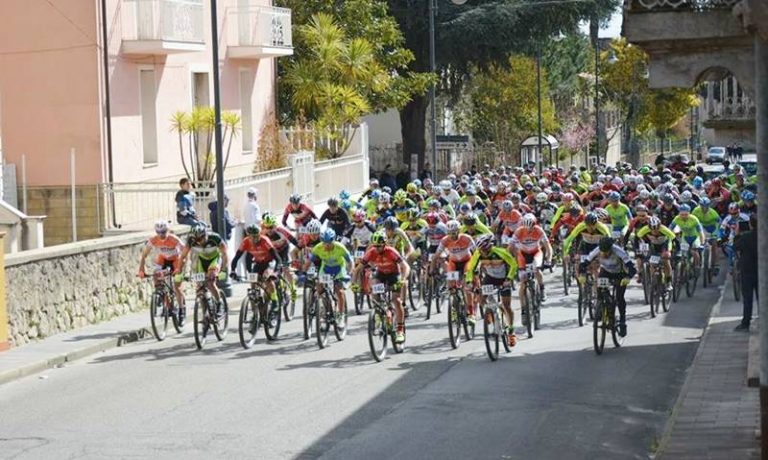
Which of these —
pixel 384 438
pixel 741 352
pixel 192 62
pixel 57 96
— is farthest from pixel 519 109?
pixel 384 438

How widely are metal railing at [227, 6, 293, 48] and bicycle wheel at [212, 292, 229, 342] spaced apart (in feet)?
61.1

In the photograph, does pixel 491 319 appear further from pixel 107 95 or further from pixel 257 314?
pixel 107 95

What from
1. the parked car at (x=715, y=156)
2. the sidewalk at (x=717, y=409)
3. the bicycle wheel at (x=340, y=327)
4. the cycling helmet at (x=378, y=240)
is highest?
the parked car at (x=715, y=156)

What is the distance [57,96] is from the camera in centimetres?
3159

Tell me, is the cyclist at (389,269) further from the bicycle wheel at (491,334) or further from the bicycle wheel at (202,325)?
the bicycle wheel at (202,325)

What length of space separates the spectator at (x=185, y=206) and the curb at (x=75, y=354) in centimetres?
546

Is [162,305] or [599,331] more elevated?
[162,305]

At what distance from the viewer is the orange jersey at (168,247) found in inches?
867

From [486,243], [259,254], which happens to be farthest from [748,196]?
[259,254]

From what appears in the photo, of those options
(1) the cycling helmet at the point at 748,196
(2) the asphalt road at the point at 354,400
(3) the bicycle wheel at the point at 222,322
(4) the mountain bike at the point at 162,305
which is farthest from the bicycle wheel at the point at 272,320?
(1) the cycling helmet at the point at 748,196

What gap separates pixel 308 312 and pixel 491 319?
3.30 meters

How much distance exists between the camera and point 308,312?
848 inches

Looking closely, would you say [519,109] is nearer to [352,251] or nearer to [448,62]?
[448,62]

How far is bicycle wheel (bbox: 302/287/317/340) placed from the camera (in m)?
21.1
